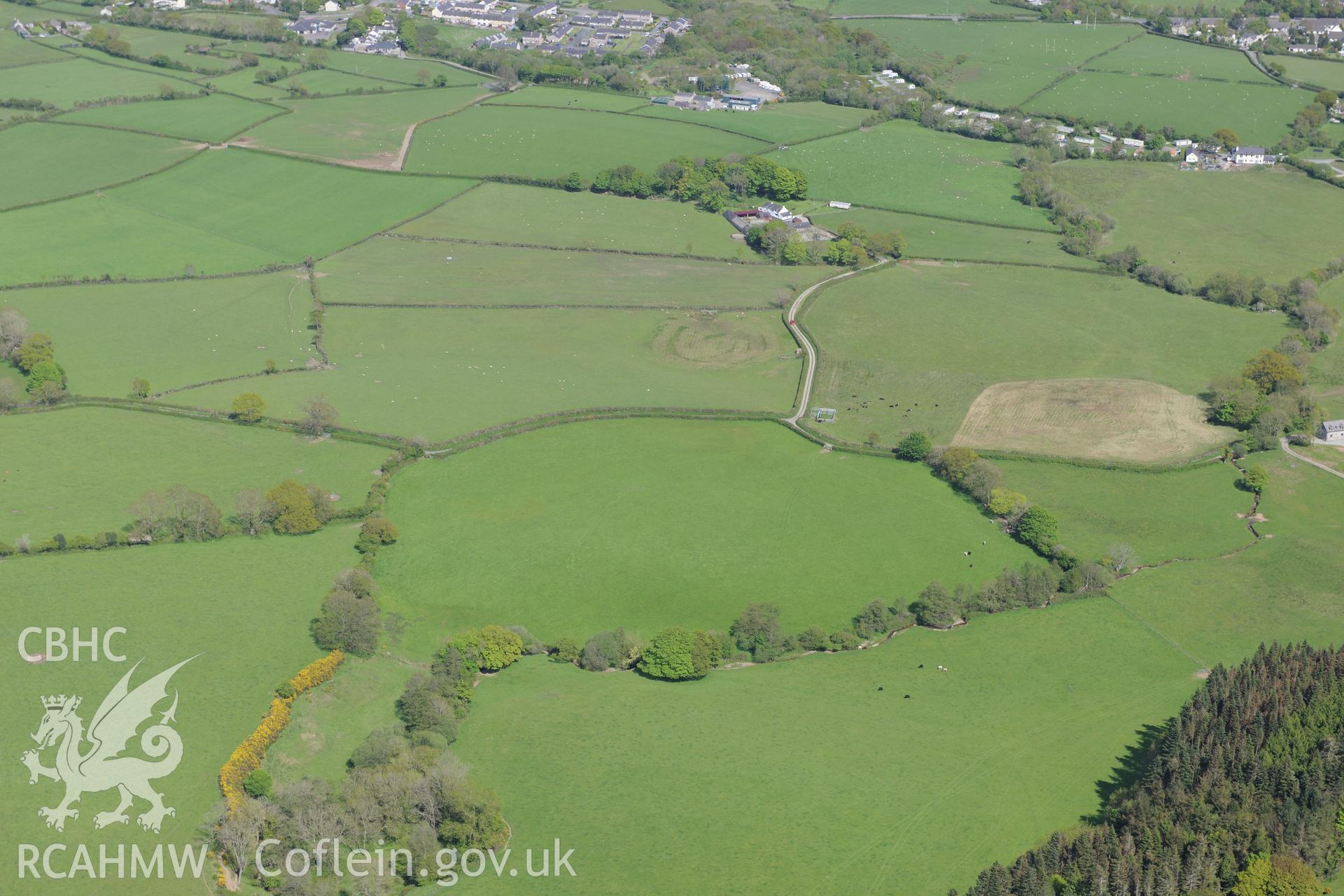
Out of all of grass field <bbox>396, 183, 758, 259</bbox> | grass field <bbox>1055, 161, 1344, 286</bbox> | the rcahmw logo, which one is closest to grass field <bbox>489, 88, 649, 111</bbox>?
grass field <bbox>396, 183, 758, 259</bbox>

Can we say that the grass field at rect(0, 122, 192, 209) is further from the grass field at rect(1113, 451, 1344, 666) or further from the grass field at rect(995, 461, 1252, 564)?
the grass field at rect(1113, 451, 1344, 666)

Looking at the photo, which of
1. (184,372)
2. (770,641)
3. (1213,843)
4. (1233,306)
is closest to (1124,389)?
(1233,306)

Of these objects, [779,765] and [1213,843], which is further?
[779,765]

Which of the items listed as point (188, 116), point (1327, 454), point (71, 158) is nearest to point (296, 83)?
→ point (188, 116)

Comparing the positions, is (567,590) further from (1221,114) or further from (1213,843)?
(1221,114)

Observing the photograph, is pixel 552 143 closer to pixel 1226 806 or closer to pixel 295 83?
pixel 295 83

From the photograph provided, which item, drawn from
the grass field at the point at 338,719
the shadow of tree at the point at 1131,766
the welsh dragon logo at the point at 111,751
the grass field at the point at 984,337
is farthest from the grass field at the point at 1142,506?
the welsh dragon logo at the point at 111,751

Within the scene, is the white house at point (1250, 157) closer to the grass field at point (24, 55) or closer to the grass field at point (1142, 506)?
the grass field at point (1142, 506)
